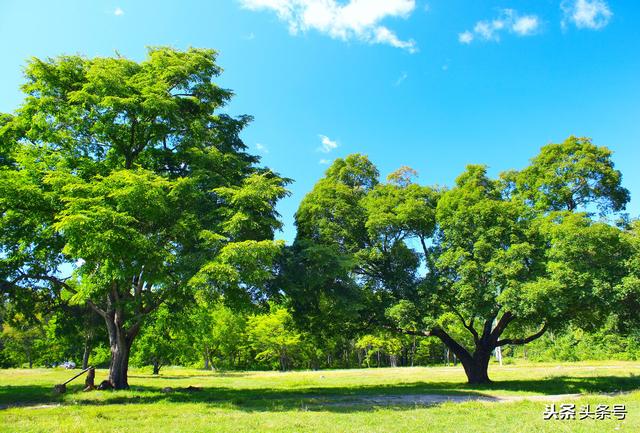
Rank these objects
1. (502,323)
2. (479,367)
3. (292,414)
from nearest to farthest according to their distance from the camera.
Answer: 1. (292,414)
2. (502,323)
3. (479,367)

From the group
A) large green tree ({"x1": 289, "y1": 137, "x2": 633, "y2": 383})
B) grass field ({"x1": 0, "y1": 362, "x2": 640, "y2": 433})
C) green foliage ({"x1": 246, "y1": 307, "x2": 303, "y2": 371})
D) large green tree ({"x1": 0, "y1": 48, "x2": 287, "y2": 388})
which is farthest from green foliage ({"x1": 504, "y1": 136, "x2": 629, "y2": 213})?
green foliage ({"x1": 246, "y1": 307, "x2": 303, "y2": 371})

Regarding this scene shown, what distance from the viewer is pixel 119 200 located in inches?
539

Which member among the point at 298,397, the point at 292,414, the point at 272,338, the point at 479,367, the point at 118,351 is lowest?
the point at 272,338

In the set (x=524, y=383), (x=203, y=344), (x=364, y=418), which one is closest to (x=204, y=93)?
(x=364, y=418)

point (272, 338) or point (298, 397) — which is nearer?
point (298, 397)

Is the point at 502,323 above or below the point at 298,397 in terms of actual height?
above

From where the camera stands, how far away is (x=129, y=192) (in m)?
13.5

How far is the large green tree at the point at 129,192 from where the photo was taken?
45.1ft

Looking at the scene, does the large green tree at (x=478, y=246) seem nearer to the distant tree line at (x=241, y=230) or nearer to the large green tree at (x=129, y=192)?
the distant tree line at (x=241, y=230)

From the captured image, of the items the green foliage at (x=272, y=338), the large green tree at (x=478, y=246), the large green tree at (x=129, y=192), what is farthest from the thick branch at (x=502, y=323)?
the green foliage at (x=272, y=338)

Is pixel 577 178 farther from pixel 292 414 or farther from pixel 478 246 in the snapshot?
pixel 292 414
